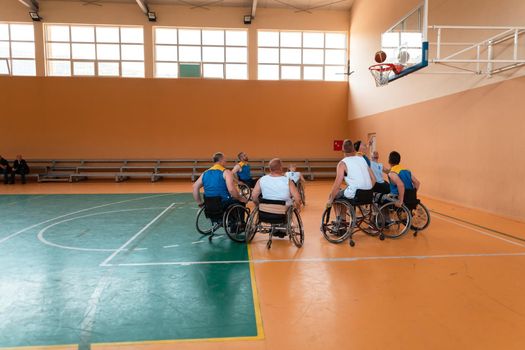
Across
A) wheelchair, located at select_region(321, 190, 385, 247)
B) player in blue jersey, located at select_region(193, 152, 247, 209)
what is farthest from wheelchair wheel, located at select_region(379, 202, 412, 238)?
player in blue jersey, located at select_region(193, 152, 247, 209)

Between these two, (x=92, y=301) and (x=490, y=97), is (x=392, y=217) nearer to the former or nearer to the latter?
(x=490, y=97)

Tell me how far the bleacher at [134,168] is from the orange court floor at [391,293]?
7.91 meters

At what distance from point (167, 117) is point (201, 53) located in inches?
104

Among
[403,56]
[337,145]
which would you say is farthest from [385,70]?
→ [337,145]

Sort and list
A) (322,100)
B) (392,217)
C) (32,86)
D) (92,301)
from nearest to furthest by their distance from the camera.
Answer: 1. (92,301)
2. (392,217)
3. (32,86)
4. (322,100)

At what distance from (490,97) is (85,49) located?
1236cm

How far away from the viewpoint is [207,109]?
12.5 meters

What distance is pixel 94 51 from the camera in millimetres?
12203

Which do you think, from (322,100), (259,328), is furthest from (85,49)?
(259,328)

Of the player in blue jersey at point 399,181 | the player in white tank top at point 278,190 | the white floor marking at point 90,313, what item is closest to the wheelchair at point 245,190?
the player in white tank top at point 278,190

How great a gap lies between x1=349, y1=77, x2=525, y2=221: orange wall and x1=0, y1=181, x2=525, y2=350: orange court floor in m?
1.27

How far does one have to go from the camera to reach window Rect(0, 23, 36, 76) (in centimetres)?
1187

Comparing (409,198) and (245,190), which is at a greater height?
(409,198)

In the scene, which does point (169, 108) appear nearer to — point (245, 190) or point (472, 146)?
point (245, 190)
